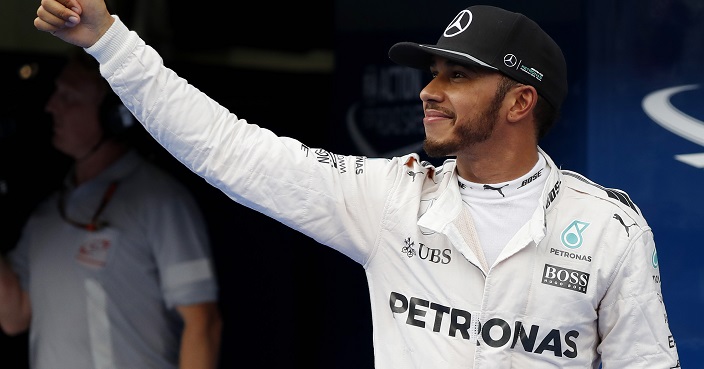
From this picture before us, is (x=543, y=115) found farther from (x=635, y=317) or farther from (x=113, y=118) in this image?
(x=113, y=118)

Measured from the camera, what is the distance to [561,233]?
2.26 m

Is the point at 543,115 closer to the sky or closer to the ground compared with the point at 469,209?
closer to the sky

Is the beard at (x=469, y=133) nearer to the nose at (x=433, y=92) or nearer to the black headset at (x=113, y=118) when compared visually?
the nose at (x=433, y=92)

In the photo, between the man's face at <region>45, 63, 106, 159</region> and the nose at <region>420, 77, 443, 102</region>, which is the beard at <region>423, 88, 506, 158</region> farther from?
the man's face at <region>45, 63, 106, 159</region>

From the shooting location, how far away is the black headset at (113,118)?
3.76m

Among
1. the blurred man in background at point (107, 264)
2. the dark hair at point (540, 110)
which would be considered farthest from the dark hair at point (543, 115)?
the blurred man in background at point (107, 264)

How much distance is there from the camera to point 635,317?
2.19 metres

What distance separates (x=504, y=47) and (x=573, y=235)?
0.40 m

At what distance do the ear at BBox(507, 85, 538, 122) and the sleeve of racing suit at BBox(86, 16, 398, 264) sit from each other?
0.29 metres

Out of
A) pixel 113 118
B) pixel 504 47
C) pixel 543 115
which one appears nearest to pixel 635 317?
pixel 543 115

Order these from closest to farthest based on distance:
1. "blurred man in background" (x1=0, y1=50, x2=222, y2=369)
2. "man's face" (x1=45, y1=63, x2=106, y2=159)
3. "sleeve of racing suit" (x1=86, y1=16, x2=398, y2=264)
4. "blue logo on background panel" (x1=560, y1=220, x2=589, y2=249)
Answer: "sleeve of racing suit" (x1=86, y1=16, x2=398, y2=264)
"blue logo on background panel" (x1=560, y1=220, x2=589, y2=249)
"blurred man in background" (x1=0, y1=50, x2=222, y2=369)
"man's face" (x1=45, y1=63, x2=106, y2=159)

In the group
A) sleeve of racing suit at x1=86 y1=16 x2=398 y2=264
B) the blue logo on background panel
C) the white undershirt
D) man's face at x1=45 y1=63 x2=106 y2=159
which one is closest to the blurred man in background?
man's face at x1=45 y1=63 x2=106 y2=159

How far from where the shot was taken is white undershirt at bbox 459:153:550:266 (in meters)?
2.28

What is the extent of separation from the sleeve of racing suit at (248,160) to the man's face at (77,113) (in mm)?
1595
